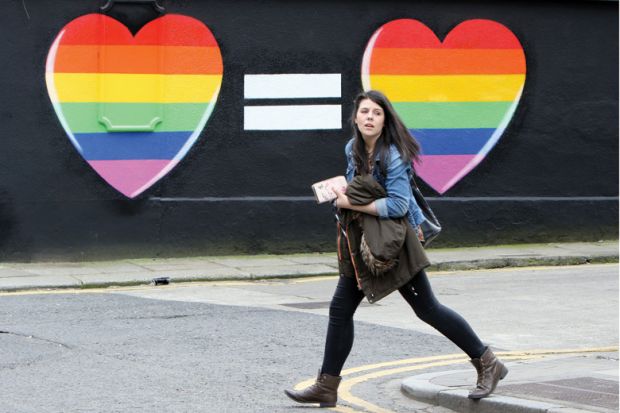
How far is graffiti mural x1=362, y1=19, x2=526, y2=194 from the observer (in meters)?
16.3

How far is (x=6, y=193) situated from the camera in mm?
14984

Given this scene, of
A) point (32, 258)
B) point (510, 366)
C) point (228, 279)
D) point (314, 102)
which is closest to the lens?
point (510, 366)

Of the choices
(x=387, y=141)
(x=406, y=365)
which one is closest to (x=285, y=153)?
(x=406, y=365)

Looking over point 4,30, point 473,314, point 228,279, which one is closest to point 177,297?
point 228,279

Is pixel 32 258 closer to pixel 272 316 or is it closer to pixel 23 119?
pixel 23 119

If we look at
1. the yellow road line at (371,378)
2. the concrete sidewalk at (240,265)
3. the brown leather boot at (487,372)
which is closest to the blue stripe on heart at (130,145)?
the concrete sidewalk at (240,265)

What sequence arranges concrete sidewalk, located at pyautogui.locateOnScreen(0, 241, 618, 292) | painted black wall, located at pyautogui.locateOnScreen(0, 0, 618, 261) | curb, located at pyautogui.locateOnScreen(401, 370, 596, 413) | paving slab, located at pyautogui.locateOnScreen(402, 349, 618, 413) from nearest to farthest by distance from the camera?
1. curb, located at pyautogui.locateOnScreen(401, 370, 596, 413)
2. paving slab, located at pyautogui.locateOnScreen(402, 349, 618, 413)
3. concrete sidewalk, located at pyautogui.locateOnScreen(0, 241, 618, 292)
4. painted black wall, located at pyautogui.locateOnScreen(0, 0, 618, 261)

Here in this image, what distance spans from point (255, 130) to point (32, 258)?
316 centimetres

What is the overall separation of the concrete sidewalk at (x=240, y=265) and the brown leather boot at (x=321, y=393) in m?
6.22

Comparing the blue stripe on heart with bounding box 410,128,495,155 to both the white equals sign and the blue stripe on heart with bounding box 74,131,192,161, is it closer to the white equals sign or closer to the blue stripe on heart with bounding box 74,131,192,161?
the white equals sign

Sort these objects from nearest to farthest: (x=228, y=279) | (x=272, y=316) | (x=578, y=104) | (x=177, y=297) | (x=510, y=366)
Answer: (x=510, y=366), (x=272, y=316), (x=177, y=297), (x=228, y=279), (x=578, y=104)

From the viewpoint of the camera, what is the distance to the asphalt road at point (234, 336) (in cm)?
779

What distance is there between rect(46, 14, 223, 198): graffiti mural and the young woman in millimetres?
8067

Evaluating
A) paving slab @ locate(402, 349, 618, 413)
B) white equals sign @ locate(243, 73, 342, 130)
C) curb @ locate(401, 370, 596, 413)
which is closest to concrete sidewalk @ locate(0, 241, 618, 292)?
white equals sign @ locate(243, 73, 342, 130)
